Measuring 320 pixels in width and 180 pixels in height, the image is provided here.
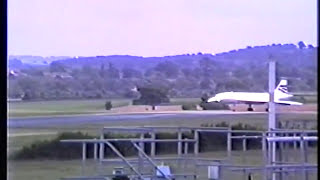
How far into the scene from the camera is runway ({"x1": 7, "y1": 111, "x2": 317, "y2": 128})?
4.38ft

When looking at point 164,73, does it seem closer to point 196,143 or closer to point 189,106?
point 189,106

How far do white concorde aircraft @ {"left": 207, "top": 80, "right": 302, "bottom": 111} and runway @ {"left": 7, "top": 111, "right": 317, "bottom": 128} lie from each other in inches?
3.0

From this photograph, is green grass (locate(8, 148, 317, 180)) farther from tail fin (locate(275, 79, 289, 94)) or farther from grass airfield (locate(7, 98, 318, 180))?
tail fin (locate(275, 79, 289, 94))

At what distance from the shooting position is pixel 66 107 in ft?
5.43

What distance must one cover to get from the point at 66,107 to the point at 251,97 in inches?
28.7

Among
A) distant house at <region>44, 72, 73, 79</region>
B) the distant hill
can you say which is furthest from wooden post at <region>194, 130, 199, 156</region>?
distant house at <region>44, 72, 73, 79</region>

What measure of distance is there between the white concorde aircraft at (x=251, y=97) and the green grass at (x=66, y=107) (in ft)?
1.21

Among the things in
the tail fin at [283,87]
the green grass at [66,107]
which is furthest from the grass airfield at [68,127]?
the tail fin at [283,87]

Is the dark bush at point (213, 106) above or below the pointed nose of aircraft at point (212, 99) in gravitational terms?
below

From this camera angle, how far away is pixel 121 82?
6.00 ft

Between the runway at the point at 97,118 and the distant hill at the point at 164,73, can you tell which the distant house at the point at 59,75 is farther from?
the runway at the point at 97,118

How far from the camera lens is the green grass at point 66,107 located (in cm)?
145

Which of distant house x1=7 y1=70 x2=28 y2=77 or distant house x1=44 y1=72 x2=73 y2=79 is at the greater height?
distant house x1=44 y1=72 x2=73 y2=79
